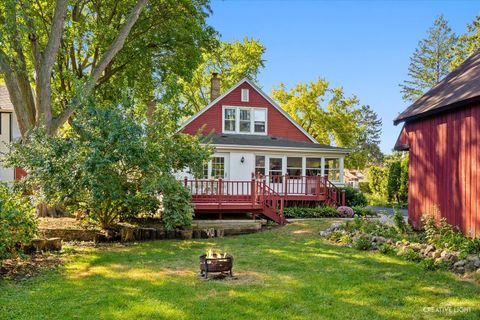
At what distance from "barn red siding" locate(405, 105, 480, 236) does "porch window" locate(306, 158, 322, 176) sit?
8298 millimetres

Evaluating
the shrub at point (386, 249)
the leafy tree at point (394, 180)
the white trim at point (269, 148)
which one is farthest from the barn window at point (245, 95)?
the shrub at point (386, 249)

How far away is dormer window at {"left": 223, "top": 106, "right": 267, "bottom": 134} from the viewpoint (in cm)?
1966

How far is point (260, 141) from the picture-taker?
18.1m

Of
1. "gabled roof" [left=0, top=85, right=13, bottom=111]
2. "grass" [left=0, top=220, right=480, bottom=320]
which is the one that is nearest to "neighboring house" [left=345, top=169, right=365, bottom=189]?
"grass" [left=0, top=220, right=480, bottom=320]

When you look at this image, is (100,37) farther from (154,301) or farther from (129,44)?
(154,301)

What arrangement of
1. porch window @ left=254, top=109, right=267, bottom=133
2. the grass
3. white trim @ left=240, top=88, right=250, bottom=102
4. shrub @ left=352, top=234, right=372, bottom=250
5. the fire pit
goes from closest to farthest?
the grass, the fire pit, shrub @ left=352, top=234, right=372, bottom=250, white trim @ left=240, top=88, right=250, bottom=102, porch window @ left=254, top=109, right=267, bottom=133

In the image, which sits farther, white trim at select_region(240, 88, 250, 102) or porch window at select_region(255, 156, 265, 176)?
white trim at select_region(240, 88, 250, 102)

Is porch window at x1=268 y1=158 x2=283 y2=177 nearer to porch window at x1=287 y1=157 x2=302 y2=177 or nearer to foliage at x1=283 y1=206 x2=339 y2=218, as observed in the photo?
porch window at x1=287 y1=157 x2=302 y2=177

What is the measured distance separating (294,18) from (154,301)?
49.9 ft

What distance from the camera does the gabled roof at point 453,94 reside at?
741 centimetres

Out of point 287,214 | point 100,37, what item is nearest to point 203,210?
point 287,214

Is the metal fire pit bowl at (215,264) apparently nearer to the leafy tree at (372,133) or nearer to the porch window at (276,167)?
the porch window at (276,167)

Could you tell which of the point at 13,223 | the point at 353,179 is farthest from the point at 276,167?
the point at 353,179

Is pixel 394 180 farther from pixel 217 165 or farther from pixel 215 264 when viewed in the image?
pixel 215 264
